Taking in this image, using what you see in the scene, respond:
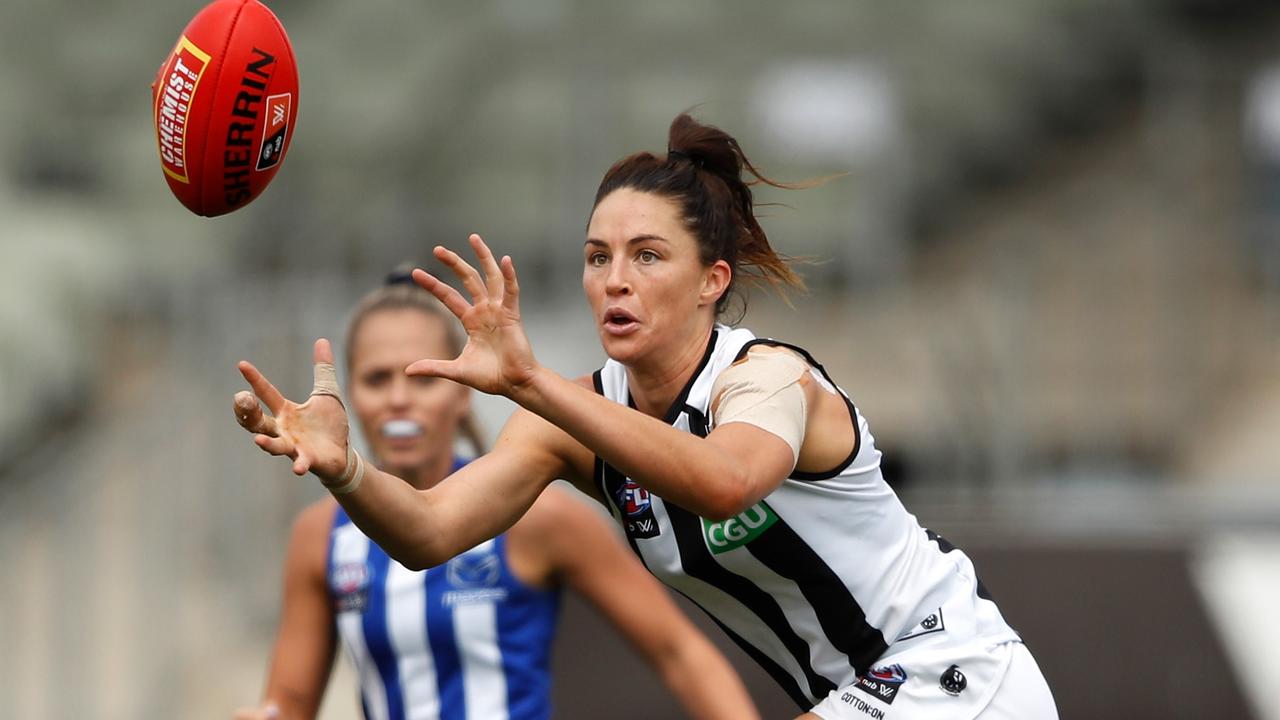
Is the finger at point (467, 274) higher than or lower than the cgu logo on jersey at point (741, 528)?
higher

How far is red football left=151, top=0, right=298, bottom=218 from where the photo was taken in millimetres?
4055

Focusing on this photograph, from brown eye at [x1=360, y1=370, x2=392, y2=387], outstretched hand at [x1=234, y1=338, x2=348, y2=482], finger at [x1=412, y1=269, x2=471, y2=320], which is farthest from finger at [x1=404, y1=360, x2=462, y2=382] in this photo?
brown eye at [x1=360, y1=370, x2=392, y2=387]

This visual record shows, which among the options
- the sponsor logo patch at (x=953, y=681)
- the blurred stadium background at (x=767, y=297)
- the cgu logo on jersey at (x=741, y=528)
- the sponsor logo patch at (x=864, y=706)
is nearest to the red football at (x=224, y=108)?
the cgu logo on jersey at (x=741, y=528)

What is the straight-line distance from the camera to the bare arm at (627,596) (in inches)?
183

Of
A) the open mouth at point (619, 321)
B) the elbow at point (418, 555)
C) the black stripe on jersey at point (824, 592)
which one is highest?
the open mouth at point (619, 321)

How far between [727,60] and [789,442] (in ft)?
25.5

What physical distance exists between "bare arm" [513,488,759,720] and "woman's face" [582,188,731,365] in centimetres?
112

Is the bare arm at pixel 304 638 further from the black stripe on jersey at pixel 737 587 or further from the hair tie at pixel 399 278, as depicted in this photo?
the black stripe on jersey at pixel 737 587

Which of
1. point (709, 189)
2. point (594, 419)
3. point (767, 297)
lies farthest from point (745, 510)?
point (767, 297)

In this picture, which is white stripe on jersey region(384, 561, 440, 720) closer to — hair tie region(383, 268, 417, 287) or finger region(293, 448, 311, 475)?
hair tie region(383, 268, 417, 287)

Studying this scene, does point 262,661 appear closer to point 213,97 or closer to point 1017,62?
point 213,97

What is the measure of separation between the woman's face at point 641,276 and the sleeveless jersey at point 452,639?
1.25 m

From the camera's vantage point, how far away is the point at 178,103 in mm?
4090

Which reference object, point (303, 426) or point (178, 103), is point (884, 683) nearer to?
point (303, 426)
